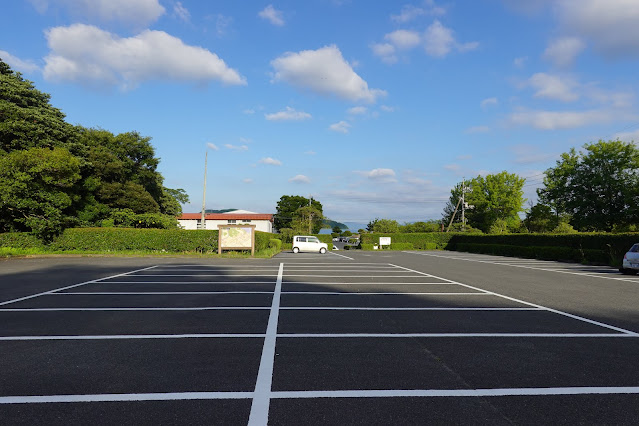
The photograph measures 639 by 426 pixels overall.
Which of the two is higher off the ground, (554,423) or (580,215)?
(580,215)

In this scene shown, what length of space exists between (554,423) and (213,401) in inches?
104

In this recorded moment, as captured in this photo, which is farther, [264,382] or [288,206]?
[288,206]

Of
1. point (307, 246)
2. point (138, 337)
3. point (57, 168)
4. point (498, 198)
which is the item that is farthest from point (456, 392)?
point (498, 198)

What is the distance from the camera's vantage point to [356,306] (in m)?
7.43

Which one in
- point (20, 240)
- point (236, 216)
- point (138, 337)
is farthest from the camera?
point (236, 216)

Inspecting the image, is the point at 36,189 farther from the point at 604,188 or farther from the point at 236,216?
the point at 604,188

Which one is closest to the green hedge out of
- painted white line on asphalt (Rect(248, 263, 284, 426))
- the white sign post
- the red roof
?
painted white line on asphalt (Rect(248, 263, 284, 426))

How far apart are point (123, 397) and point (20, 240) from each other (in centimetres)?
2551

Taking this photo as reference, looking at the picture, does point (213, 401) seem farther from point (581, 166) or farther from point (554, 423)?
point (581, 166)

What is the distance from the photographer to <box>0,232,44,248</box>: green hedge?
22469 millimetres

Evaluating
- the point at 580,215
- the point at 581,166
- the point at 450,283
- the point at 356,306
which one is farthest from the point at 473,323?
the point at 581,166

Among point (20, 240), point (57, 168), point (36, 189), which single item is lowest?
point (20, 240)

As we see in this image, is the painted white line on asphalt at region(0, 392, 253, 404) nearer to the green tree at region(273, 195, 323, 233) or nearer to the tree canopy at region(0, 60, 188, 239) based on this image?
the tree canopy at region(0, 60, 188, 239)

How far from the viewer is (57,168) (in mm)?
22328
